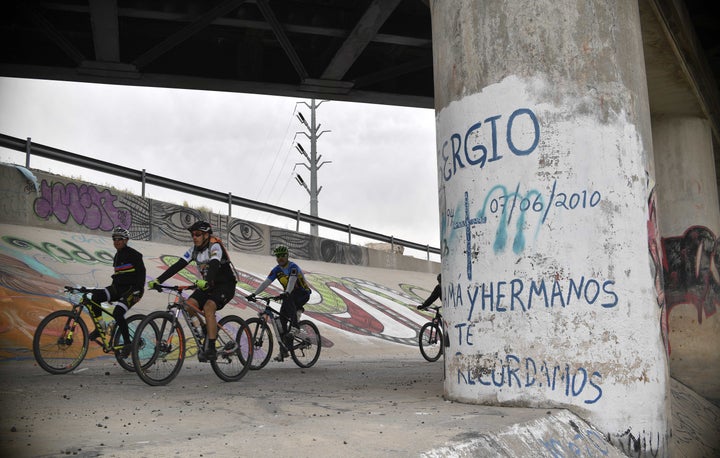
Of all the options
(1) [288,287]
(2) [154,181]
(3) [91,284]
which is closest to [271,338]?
(1) [288,287]

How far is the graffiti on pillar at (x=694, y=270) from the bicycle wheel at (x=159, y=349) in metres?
11.4

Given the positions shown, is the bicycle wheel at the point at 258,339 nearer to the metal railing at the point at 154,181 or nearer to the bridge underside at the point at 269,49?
the bridge underside at the point at 269,49

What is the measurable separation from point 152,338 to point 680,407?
803cm

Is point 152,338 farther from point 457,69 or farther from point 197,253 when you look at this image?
point 457,69

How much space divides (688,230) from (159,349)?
12.1m

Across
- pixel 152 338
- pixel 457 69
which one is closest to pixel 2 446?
pixel 152 338

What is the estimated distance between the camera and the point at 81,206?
16.7m

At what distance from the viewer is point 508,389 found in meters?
6.17

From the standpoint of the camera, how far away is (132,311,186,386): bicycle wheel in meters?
7.75

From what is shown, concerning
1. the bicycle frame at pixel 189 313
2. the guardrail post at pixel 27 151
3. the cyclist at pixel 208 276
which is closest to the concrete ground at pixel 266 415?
the bicycle frame at pixel 189 313

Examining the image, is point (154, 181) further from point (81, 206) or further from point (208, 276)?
point (208, 276)

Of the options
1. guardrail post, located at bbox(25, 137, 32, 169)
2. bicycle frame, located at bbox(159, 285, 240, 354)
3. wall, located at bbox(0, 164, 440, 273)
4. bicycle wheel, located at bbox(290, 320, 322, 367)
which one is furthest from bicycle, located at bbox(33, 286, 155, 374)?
guardrail post, located at bbox(25, 137, 32, 169)

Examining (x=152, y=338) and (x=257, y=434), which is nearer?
(x=257, y=434)

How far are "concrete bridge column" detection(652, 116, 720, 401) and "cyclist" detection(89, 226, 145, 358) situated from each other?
36.9 feet
